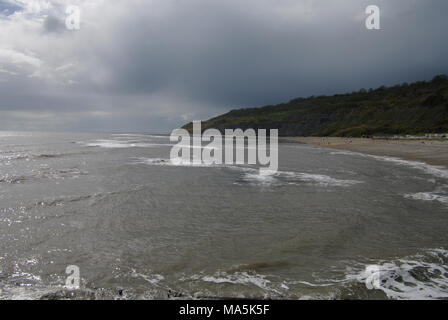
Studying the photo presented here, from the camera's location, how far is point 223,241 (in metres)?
8.66

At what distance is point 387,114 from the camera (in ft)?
361

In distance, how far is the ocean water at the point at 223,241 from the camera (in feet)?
19.9

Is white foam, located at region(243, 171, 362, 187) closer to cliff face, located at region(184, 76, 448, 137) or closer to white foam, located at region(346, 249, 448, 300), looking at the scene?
white foam, located at region(346, 249, 448, 300)

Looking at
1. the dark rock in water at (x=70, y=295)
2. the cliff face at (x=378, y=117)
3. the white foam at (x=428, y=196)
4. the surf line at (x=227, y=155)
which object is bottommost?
the dark rock in water at (x=70, y=295)

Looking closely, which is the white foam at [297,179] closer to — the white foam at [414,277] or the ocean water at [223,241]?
the ocean water at [223,241]

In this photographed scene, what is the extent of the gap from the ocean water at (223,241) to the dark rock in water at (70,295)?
0.10ft

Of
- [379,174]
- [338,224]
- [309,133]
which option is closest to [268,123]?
[309,133]

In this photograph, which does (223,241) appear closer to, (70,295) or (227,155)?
(70,295)

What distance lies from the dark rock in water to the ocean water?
0.10ft

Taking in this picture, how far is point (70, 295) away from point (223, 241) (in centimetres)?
419

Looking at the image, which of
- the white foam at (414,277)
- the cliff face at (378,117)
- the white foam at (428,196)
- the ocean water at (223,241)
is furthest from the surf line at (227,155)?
the cliff face at (378,117)

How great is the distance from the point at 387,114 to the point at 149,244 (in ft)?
398

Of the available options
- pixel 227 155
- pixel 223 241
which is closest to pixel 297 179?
pixel 223 241
